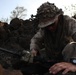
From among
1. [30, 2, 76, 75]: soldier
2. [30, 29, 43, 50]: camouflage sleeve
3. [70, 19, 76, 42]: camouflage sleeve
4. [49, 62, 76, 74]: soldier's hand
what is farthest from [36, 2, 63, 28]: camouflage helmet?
[49, 62, 76, 74]: soldier's hand

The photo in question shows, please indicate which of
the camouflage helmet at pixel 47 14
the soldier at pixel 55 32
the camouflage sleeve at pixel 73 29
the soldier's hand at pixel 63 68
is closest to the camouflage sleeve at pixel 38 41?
the soldier at pixel 55 32

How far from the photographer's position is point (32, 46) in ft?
18.2

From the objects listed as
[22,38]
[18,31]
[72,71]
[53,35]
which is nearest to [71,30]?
[53,35]

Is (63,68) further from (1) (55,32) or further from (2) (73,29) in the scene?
Answer: (1) (55,32)

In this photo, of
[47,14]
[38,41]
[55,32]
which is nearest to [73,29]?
[55,32]

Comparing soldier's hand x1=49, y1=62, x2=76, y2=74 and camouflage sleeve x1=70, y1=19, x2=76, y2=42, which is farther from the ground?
camouflage sleeve x1=70, y1=19, x2=76, y2=42

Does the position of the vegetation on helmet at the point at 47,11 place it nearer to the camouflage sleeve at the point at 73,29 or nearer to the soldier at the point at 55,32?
the soldier at the point at 55,32

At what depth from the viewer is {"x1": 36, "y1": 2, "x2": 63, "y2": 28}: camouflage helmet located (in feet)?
16.4

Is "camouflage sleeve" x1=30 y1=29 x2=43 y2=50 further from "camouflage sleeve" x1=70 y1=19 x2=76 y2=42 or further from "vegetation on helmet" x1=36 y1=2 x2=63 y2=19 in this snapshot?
"camouflage sleeve" x1=70 y1=19 x2=76 y2=42

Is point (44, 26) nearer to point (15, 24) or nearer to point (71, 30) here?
point (71, 30)

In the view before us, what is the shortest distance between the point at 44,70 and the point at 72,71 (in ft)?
3.87

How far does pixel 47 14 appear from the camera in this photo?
501cm

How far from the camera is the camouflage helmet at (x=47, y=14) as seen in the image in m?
4.99

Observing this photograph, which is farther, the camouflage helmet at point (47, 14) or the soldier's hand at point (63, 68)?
the camouflage helmet at point (47, 14)
